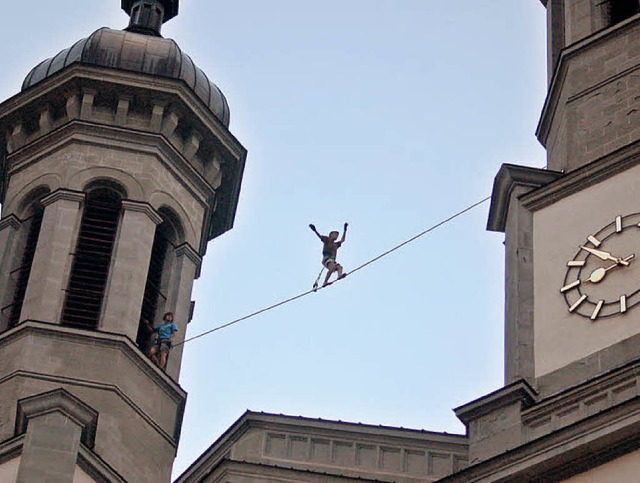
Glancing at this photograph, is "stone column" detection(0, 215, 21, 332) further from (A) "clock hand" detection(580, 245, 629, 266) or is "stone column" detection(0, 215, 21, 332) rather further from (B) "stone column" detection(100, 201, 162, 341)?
(A) "clock hand" detection(580, 245, 629, 266)

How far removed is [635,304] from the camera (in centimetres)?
2956

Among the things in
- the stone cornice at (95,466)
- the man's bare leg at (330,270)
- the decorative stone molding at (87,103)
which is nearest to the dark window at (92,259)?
the decorative stone molding at (87,103)

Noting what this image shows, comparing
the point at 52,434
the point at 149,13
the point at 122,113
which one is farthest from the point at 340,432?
the point at 149,13

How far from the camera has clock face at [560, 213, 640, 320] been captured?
29812 millimetres

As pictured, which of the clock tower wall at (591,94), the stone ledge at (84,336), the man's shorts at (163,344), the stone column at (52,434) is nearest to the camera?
the clock tower wall at (591,94)

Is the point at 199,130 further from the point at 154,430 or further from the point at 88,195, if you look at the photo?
the point at 154,430

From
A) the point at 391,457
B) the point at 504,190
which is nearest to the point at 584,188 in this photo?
the point at 504,190

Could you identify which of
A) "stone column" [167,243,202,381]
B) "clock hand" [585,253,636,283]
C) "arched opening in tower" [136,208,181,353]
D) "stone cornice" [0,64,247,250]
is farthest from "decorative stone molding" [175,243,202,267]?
"clock hand" [585,253,636,283]

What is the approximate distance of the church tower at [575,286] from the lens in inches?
1088

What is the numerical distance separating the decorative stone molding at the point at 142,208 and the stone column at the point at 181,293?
785 millimetres

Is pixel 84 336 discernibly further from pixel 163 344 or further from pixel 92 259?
pixel 92 259

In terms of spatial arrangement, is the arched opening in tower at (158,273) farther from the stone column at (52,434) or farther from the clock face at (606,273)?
the clock face at (606,273)

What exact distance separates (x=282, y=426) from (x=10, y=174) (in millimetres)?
14089

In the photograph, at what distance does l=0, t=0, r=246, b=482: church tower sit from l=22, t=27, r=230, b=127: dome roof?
0.04m
